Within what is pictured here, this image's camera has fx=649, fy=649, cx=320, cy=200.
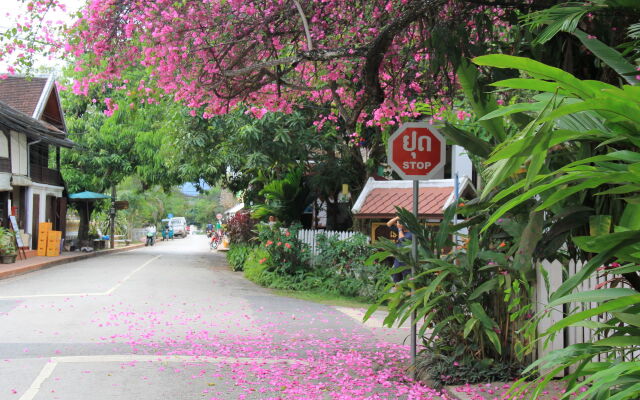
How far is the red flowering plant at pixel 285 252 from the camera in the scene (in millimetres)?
16953

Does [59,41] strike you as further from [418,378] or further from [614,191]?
[614,191]

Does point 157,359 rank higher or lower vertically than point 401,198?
lower

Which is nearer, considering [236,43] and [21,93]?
[236,43]

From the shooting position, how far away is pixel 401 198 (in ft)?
49.3

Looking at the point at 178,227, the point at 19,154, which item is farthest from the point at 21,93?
the point at 178,227

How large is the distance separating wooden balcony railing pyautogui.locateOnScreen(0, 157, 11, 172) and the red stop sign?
2335 cm

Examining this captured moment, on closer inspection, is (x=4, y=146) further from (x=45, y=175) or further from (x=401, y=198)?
(x=401, y=198)

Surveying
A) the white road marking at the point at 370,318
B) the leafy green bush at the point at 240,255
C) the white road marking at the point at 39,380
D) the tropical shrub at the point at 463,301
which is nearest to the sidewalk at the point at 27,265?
the leafy green bush at the point at 240,255

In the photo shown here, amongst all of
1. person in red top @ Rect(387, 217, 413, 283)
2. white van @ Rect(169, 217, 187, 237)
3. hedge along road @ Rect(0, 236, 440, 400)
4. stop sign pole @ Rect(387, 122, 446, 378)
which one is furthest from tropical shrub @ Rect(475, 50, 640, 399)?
white van @ Rect(169, 217, 187, 237)

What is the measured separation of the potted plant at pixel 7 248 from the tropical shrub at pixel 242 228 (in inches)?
292

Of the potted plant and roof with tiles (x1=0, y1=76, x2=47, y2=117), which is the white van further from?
the potted plant

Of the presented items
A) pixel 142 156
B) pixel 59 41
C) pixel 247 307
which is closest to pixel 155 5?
pixel 59 41

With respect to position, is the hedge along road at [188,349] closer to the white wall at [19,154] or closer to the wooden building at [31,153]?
the wooden building at [31,153]

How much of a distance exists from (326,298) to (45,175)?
21.9m
